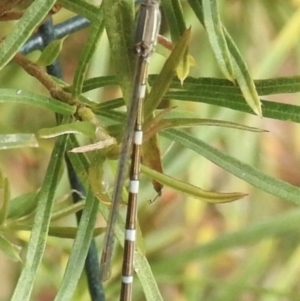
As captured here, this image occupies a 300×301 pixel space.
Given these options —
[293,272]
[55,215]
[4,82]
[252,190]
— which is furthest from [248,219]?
[55,215]

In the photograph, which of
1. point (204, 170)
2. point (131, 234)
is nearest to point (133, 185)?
point (131, 234)

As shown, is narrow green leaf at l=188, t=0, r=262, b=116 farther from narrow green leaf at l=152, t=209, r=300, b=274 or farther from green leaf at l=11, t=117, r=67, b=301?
narrow green leaf at l=152, t=209, r=300, b=274

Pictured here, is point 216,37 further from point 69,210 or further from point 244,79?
point 69,210

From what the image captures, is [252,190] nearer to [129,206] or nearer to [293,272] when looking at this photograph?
[293,272]

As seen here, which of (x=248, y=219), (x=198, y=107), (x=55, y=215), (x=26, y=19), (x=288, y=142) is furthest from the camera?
(x=288, y=142)

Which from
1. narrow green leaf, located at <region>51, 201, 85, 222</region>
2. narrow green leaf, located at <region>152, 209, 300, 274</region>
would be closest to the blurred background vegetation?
narrow green leaf, located at <region>152, 209, 300, 274</region>

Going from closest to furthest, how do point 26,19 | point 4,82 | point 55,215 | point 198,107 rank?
point 26,19 < point 55,215 < point 4,82 < point 198,107
